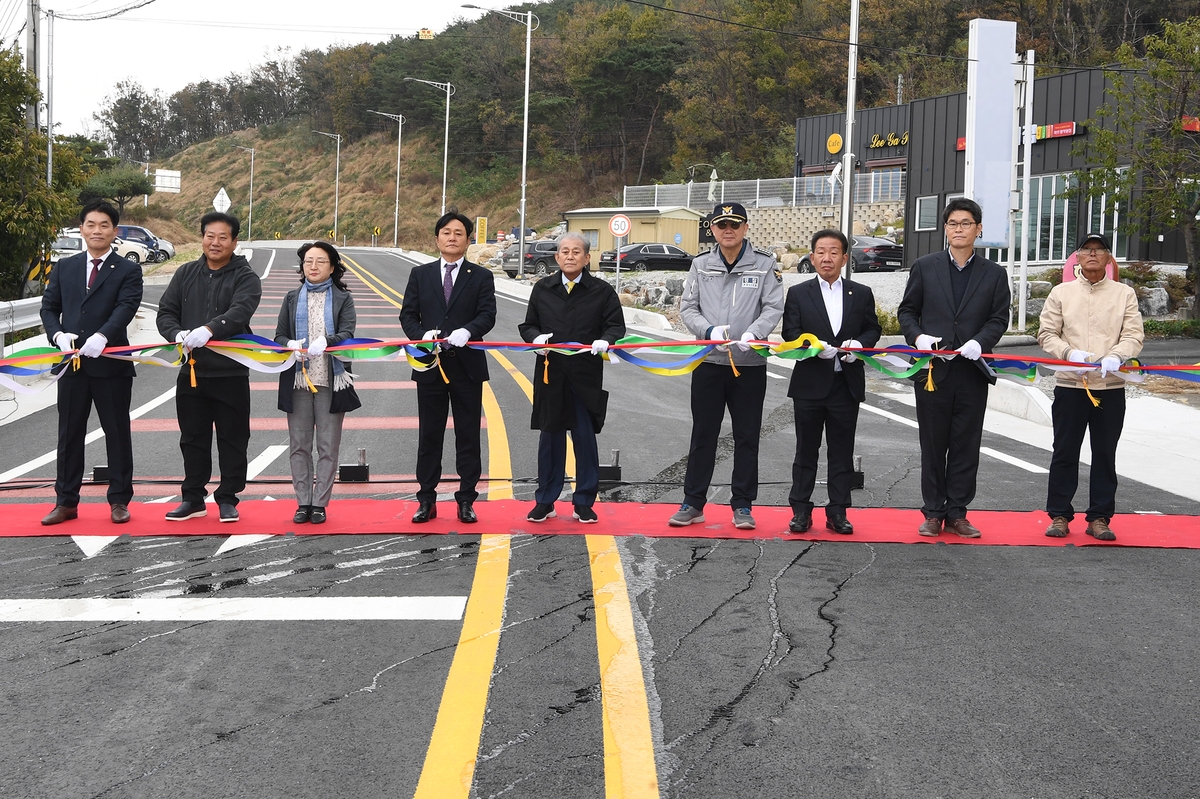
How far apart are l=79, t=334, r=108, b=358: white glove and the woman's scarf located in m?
1.19

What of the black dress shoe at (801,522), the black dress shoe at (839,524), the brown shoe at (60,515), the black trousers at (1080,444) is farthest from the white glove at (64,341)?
the black trousers at (1080,444)

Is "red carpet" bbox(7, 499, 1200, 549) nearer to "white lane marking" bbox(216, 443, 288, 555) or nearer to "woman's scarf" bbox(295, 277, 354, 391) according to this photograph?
"white lane marking" bbox(216, 443, 288, 555)

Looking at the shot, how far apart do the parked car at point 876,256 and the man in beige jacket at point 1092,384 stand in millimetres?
34387

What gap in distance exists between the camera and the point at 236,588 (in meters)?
5.55

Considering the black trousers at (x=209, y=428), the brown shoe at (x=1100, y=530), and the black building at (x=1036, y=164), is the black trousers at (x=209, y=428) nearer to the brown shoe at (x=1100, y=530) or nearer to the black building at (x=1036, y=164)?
the brown shoe at (x=1100, y=530)

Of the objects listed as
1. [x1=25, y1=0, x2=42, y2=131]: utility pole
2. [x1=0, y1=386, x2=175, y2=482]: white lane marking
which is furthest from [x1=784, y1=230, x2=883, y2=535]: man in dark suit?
[x1=25, y1=0, x2=42, y2=131]: utility pole

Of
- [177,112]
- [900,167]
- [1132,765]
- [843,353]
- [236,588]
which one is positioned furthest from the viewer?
[177,112]

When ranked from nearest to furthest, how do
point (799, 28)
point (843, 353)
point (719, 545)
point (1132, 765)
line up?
point (1132, 765) < point (719, 545) < point (843, 353) < point (799, 28)

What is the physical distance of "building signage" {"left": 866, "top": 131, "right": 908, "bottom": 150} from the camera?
1916 inches

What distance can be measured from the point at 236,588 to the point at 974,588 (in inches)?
149

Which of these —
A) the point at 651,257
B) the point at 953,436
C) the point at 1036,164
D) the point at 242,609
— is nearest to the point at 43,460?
the point at 242,609

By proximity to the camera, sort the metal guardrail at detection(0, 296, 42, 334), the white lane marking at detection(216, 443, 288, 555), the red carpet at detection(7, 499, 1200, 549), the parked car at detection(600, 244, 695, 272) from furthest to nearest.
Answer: the parked car at detection(600, 244, 695, 272)
the metal guardrail at detection(0, 296, 42, 334)
the red carpet at detection(7, 499, 1200, 549)
the white lane marking at detection(216, 443, 288, 555)

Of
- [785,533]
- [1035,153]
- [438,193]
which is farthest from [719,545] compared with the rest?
[438,193]

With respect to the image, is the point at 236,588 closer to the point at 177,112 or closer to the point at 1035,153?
the point at 1035,153
